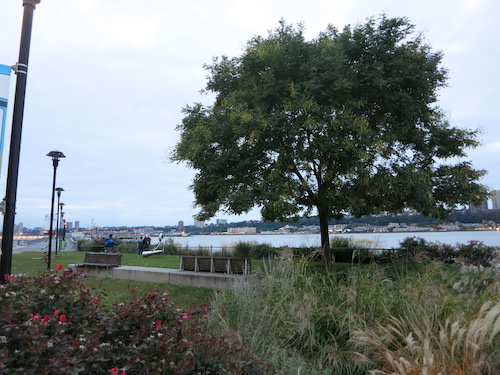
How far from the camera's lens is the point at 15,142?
4328mm

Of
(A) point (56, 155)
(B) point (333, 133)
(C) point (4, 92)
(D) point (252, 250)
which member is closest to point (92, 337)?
(C) point (4, 92)

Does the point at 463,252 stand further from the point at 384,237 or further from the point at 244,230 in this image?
the point at 244,230

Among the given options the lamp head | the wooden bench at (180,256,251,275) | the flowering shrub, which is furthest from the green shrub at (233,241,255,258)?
the flowering shrub

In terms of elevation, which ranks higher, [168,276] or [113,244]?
[113,244]

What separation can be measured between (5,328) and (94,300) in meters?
0.86

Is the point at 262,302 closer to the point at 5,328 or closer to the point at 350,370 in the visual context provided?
the point at 350,370

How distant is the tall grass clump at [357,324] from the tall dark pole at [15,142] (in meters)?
2.53

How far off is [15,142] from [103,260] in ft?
31.6

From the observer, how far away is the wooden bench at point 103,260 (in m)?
12.7

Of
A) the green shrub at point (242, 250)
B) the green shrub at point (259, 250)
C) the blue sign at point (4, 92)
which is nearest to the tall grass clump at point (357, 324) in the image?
the blue sign at point (4, 92)

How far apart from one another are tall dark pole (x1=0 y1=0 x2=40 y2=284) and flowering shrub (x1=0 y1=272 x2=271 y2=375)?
141cm

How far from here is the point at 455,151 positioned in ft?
40.0

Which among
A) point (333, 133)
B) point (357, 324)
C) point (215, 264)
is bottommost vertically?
point (357, 324)

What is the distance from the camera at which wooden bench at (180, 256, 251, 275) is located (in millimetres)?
10719
